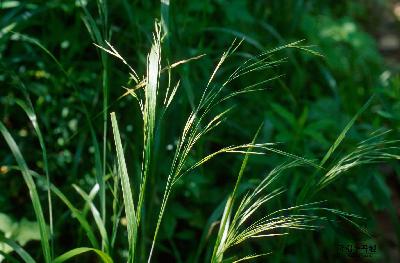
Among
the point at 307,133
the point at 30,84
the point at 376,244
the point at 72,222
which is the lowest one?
the point at 376,244

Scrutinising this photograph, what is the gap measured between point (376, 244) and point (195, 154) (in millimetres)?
731

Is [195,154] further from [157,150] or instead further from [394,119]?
[394,119]

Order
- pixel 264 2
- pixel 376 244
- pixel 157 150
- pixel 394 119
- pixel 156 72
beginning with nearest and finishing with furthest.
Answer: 1. pixel 156 72
2. pixel 157 150
3. pixel 394 119
4. pixel 376 244
5. pixel 264 2

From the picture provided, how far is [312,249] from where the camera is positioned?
1799 millimetres

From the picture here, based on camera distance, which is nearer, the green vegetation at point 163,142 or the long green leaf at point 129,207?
the long green leaf at point 129,207

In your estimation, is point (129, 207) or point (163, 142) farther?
point (163, 142)

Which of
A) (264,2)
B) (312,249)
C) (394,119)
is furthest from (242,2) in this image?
(312,249)

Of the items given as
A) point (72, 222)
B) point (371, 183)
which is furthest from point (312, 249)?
point (72, 222)

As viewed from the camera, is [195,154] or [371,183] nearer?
[371,183]

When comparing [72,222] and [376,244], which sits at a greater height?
[72,222]

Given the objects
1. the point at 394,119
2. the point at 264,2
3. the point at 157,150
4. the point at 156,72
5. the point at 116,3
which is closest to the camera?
the point at 156,72

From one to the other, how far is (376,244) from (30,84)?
1275 millimetres

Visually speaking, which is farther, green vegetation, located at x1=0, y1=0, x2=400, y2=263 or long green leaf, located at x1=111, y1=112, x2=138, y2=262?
green vegetation, located at x1=0, y1=0, x2=400, y2=263

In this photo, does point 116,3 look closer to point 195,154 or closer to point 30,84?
point 30,84
